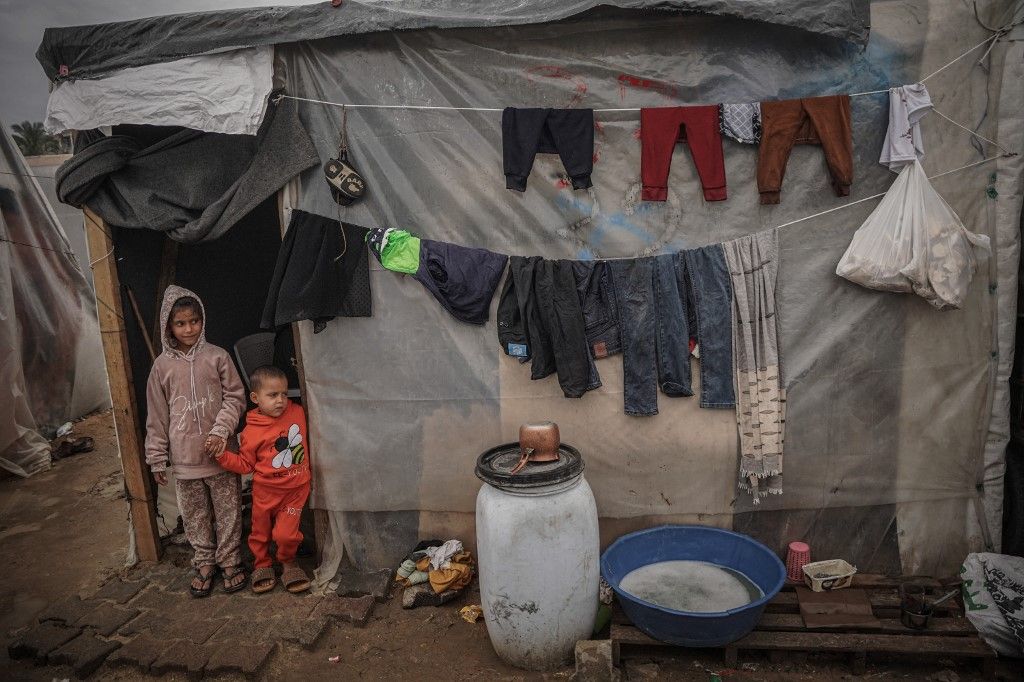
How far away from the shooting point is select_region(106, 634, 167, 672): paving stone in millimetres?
3350

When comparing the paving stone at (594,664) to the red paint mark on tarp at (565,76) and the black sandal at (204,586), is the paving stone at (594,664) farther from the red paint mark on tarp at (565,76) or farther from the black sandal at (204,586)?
the red paint mark on tarp at (565,76)

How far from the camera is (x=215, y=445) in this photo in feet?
12.5

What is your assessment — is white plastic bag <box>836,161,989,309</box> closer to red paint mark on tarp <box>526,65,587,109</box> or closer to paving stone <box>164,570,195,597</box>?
red paint mark on tarp <box>526,65,587,109</box>

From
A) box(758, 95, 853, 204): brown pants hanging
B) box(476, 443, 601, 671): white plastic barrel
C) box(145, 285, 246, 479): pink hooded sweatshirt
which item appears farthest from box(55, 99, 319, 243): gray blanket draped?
box(758, 95, 853, 204): brown pants hanging

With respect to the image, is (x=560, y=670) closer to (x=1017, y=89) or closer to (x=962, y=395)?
(x=962, y=395)

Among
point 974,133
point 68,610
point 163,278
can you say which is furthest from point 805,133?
point 68,610

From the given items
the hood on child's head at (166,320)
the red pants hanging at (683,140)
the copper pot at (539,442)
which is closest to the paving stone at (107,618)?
the hood on child's head at (166,320)

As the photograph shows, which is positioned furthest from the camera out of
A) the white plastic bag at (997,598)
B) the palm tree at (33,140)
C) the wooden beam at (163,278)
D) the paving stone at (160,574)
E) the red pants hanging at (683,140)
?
the palm tree at (33,140)

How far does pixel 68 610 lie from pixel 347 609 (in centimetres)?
182

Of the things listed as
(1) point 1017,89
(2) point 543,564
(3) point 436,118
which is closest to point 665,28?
(3) point 436,118

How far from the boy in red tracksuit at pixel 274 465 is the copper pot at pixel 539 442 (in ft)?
5.23

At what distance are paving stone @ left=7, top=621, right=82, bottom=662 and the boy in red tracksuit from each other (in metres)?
1.03

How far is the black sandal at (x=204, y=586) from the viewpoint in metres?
3.93

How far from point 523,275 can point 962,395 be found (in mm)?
2684
